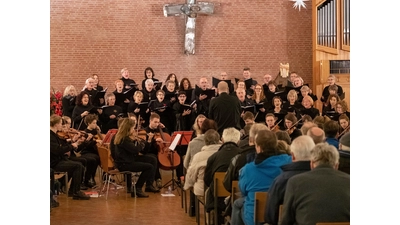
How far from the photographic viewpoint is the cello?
423 inches

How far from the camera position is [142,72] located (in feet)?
54.1

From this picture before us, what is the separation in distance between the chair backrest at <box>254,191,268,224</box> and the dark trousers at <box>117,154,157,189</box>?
15.6ft

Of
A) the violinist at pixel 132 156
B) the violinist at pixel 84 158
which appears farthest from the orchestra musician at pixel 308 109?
the violinist at pixel 84 158

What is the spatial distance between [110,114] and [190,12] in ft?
15.7

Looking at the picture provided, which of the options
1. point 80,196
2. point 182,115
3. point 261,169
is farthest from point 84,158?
point 261,169

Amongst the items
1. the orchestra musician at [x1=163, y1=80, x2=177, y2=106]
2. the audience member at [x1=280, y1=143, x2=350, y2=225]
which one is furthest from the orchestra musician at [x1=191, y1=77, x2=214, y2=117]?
the audience member at [x1=280, y1=143, x2=350, y2=225]

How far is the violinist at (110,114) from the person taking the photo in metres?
A: 12.3

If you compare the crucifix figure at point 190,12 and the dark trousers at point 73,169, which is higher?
the crucifix figure at point 190,12

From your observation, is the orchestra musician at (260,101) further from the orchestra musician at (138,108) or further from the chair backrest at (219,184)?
the chair backrest at (219,184)

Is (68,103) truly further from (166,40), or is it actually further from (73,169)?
(166,40)

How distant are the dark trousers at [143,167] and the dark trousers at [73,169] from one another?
1.84ft

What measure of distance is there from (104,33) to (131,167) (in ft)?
22.7

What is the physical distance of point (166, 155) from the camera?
10859 millimetres
